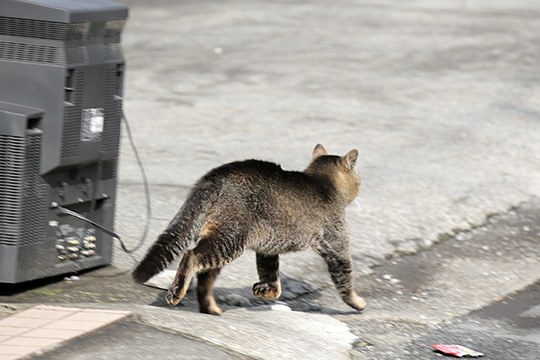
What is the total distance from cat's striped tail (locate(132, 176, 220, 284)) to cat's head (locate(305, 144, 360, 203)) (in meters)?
0.95

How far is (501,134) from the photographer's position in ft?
38.7

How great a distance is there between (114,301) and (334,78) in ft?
25.7

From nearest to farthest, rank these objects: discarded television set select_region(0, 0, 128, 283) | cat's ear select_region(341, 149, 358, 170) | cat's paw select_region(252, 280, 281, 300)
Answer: discarded television set select_region(0, 0, 128, 283) → cat's paw select_region(252, 280, 281, 300) → cat's ear select_region(341, 149, 358, 170)

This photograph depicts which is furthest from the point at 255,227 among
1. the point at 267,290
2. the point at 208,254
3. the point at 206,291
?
the point at 267,290

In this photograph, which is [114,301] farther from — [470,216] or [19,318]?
[470,216]

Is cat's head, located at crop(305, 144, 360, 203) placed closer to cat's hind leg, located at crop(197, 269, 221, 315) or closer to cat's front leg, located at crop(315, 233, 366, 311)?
cat's front leg, located at crop(315, 233, 366, 311)

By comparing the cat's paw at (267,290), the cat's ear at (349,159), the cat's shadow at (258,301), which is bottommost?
the cat's shadow at (258,301)

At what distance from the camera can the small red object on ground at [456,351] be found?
6.54 metres

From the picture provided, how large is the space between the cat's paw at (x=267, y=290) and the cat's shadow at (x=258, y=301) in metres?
0.09

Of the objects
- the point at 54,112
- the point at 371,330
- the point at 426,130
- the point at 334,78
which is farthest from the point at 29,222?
the point at 334,78

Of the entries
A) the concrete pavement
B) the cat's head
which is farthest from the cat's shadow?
the cat's head

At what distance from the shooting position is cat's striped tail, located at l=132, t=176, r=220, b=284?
651 cm

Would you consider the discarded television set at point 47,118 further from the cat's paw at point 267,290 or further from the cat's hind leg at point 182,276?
the cat's paw at point 267,290

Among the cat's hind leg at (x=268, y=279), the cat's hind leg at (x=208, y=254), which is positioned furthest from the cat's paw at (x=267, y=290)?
the cat's hind leg at (x=208, y=254)
